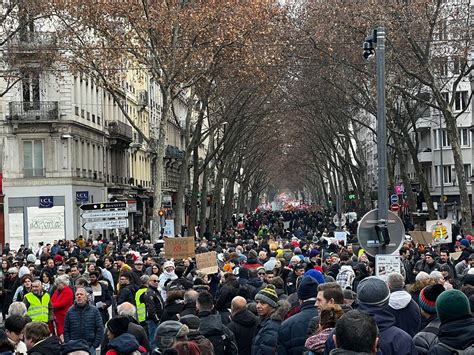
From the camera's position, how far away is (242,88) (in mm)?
47719

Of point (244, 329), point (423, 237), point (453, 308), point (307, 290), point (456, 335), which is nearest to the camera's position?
point (456, 335)

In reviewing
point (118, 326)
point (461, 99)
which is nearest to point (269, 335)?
point (118, 326)

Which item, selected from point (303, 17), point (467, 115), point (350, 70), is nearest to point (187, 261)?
point (303, 17)

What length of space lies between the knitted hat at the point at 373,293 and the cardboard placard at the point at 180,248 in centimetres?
1704

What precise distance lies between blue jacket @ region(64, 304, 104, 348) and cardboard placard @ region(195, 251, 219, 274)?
5985mm

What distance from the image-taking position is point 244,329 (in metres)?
11.6

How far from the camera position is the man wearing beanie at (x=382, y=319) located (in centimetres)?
734

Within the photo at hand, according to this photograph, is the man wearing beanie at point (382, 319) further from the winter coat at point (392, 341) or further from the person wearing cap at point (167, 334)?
the person wearing cap at point (167, 334)

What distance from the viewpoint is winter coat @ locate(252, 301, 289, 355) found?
34.1 ft

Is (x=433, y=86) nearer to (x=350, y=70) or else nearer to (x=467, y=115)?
(x=350, y=70)

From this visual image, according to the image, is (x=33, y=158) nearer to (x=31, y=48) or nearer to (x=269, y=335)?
(x=31, y=48)

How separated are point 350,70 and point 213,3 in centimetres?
1044

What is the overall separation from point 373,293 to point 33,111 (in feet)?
152

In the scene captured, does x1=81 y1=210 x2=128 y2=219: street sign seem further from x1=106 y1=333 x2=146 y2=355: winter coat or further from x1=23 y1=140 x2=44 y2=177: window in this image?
x1=106 y1=333 x2=146 y2=355: winter coat
